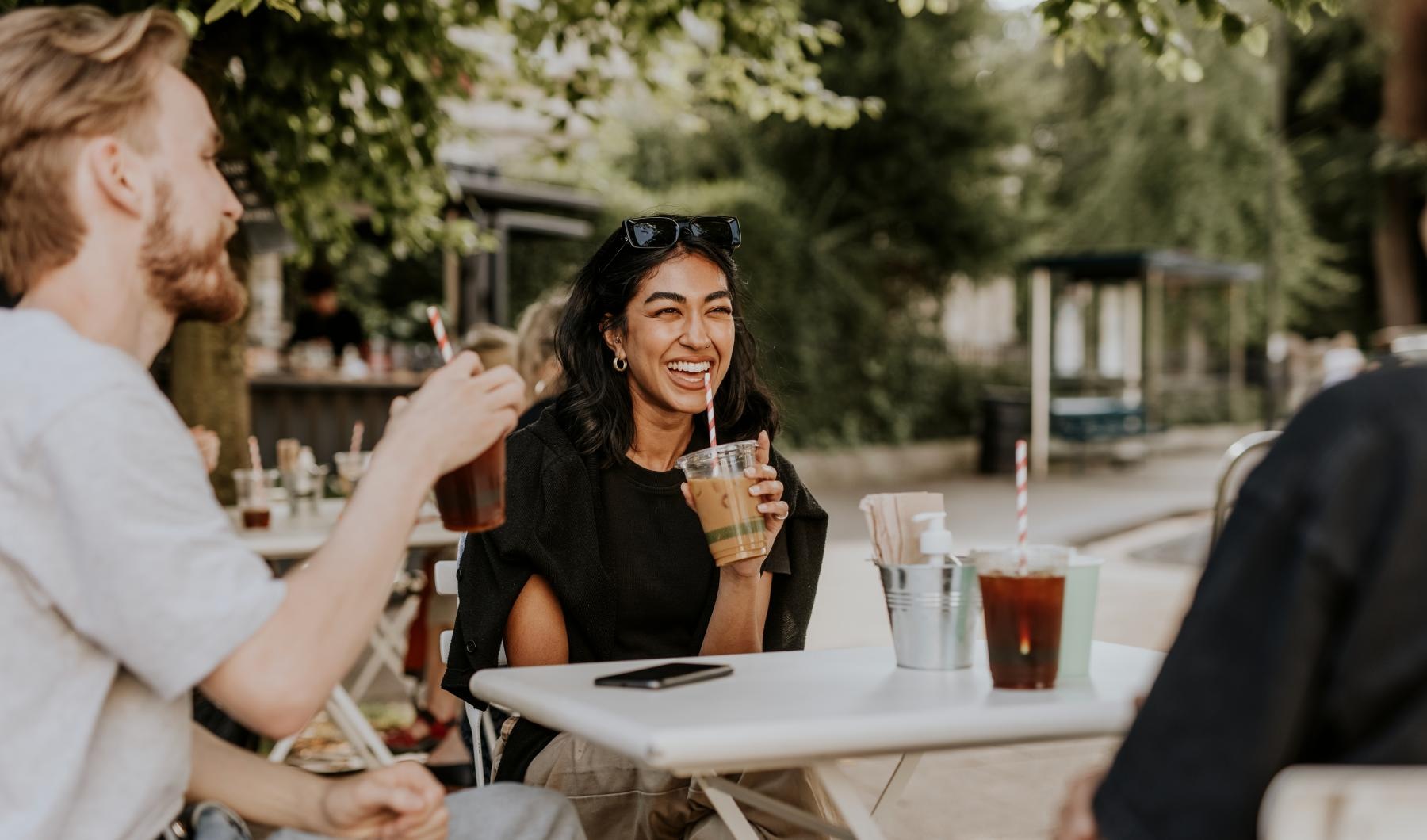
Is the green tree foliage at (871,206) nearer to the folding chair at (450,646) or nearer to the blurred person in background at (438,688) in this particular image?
the blurred person in background at (438,688)

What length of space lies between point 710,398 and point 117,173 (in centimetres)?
139

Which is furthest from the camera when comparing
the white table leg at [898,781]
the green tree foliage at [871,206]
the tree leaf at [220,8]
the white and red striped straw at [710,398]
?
the green tree foliage at [871,206]

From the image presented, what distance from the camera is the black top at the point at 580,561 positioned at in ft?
8.71

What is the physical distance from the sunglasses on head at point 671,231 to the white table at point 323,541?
3.58 feet

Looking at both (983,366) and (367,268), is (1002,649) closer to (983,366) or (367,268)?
(367,268)

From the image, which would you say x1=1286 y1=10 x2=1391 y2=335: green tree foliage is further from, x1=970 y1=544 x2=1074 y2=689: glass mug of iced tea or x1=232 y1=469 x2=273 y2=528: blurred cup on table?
x1=970 y1=544 x2=1074 y2=689: glass mug of iced tea

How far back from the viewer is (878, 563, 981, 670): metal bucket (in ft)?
7.41

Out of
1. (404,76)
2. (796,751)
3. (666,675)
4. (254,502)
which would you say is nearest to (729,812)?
(666,675)

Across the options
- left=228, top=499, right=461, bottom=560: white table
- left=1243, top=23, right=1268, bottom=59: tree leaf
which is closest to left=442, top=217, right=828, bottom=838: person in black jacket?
left=228, top=499, right=461, bottom=560: white table

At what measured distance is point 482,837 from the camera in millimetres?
1937

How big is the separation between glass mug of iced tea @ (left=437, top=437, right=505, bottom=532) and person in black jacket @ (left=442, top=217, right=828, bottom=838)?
0.52m

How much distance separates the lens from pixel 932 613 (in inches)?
90.3

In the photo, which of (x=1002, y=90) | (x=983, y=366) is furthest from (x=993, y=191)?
(x=983, y=366)

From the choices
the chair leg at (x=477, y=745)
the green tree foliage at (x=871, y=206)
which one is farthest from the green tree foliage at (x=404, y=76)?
the green tree foliage at (x=871, y=206)
